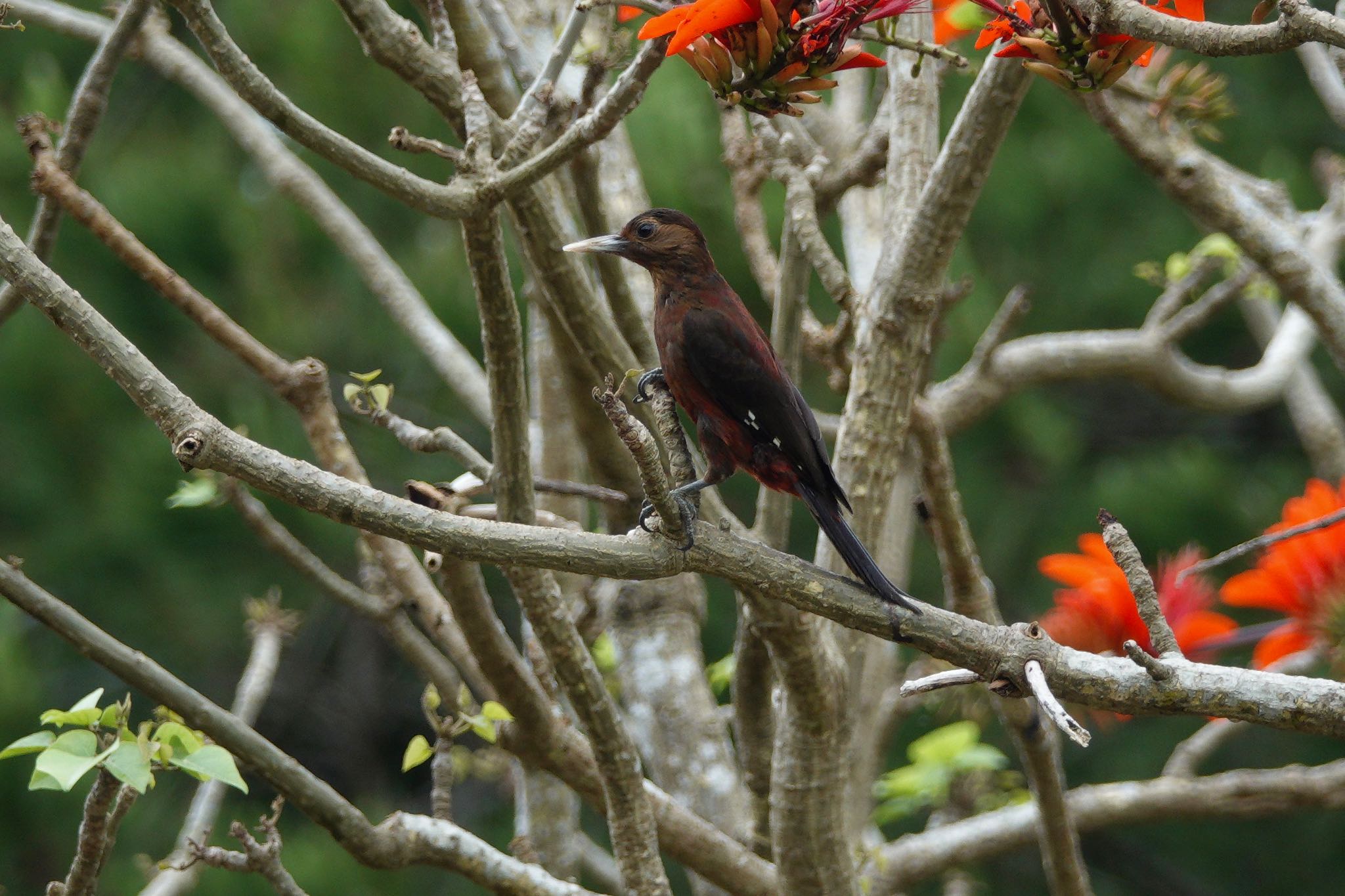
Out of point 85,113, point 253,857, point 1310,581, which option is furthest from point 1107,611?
point 85,113

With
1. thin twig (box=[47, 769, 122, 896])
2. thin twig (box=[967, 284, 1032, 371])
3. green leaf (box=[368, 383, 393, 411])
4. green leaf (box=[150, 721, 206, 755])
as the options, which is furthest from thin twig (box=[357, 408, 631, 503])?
thin twig (box=[967, 284, 1032, 371])

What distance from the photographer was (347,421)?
521cm

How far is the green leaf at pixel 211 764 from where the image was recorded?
5.33 feet

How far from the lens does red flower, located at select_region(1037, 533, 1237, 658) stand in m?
2.09

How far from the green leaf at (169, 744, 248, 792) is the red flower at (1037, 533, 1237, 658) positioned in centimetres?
120

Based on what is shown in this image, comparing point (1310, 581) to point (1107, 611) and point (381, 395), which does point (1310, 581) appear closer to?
point (1107, 611)

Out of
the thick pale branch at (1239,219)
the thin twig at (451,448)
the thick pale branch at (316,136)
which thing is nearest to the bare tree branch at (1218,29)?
the thick pale branch at (316,136)

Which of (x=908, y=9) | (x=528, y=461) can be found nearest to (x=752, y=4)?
(x=908, y=9)

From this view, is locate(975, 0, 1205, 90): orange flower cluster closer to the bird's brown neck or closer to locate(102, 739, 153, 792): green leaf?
the bird's brown neck

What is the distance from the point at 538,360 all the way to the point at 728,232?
175 centimetres

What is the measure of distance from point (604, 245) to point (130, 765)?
1126mm

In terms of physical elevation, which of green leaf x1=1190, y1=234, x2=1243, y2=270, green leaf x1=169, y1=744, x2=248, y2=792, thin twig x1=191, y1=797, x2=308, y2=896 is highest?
green leaf x1=1190, y1=234, x2=1243, y2=270

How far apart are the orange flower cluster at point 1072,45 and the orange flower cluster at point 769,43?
0.12 m

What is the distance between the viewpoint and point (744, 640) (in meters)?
2.39
